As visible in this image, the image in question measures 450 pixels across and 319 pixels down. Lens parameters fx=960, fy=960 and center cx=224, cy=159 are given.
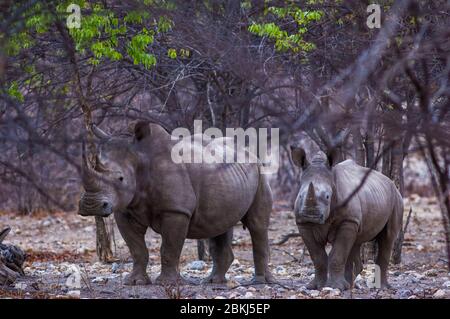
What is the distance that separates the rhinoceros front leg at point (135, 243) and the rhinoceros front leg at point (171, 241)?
0.75ft

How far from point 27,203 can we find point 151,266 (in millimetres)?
9323

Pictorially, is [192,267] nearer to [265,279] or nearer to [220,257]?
[220,257]

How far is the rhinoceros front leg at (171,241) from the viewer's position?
10234 millimetres

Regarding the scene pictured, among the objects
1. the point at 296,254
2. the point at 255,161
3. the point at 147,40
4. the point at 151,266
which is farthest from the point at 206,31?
the point at 296,254

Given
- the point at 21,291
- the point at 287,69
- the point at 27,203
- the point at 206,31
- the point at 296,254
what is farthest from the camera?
the point at 27,203

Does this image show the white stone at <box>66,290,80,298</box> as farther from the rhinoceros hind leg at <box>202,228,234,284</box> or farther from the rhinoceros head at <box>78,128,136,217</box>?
the rhinoceros hind leg at <box>202,228,234,284</box>

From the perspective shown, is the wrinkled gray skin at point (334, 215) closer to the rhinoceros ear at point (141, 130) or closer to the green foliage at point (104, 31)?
the rhinoceros ear at point (141, 130)

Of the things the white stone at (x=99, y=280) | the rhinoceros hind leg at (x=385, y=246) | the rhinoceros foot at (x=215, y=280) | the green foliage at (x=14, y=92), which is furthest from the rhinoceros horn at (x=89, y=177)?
the rhinoceros hind leg at (x=385, y=246)

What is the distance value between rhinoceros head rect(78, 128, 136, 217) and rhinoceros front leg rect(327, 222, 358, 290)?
86.2 inches

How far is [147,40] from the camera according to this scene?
10641 millimetres

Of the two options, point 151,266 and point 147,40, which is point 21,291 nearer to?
point 147,40

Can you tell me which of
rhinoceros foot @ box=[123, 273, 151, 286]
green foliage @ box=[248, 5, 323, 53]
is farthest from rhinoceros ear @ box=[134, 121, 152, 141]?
green foliage @ box=[248, 5, 323, 53]

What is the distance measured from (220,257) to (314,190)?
6.93ft

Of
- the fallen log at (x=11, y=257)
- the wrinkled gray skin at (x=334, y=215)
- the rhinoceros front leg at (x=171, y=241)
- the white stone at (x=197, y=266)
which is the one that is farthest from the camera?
the white stone at (x=197, y=266)
